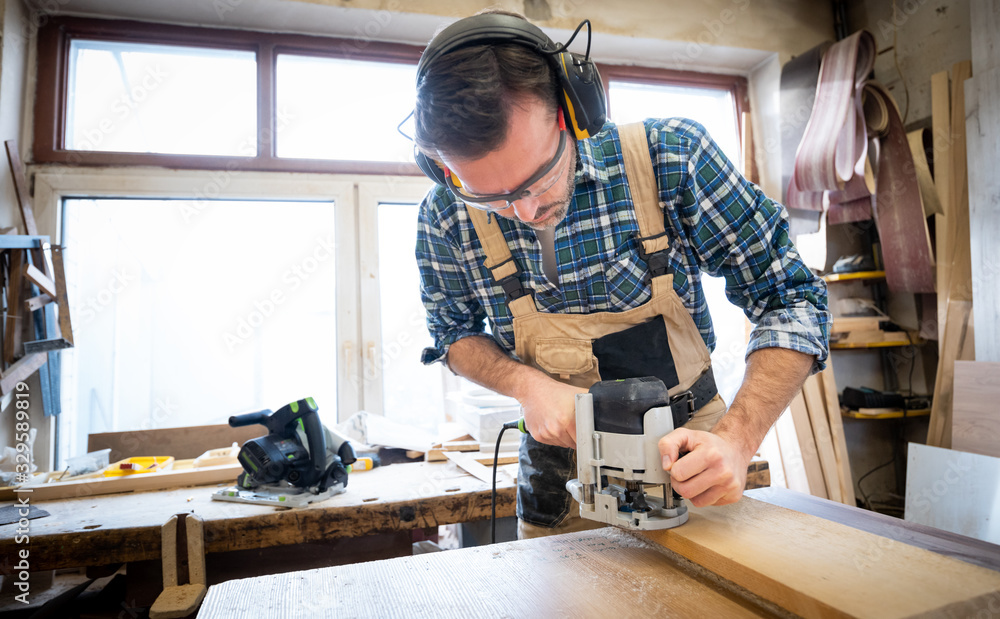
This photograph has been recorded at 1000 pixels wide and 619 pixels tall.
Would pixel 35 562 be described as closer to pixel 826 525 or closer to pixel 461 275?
pixel 461 275

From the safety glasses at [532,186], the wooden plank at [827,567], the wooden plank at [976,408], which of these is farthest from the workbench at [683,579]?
the wooden plank at [976,408]

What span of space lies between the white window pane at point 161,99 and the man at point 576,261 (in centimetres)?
202

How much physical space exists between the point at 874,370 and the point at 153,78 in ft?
14.4

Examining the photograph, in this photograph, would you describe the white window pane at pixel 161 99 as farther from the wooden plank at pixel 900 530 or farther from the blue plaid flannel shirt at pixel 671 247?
the wooden plank at pixel 900 530

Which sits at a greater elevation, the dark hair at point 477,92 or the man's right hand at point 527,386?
the dark hair at point 477,92

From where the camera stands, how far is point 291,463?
1.72m

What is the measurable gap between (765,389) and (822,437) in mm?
2224

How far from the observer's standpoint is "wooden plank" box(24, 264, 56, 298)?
2146mm

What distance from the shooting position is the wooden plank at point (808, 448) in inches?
111

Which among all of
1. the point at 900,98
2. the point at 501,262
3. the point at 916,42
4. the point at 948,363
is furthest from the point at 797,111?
the point at 501,262

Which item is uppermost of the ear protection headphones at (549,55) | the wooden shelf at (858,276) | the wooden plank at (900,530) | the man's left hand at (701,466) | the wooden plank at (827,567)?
the ear protection headphones at (549,55)

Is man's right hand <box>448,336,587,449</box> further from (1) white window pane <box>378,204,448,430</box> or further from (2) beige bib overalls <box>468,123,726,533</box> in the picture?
(1) white window pane <box>378,204,448,430</box>

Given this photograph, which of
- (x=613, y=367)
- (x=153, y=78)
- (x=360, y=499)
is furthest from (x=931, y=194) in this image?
(x=153, y=78)

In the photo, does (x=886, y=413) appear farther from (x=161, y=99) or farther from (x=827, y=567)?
(x=161, y=99)
